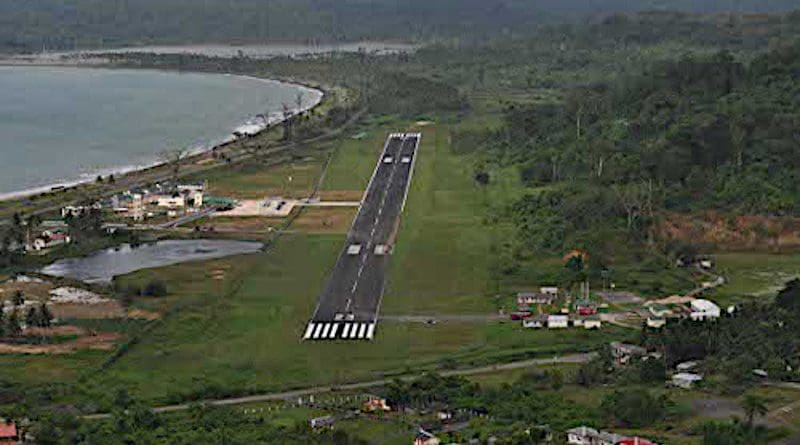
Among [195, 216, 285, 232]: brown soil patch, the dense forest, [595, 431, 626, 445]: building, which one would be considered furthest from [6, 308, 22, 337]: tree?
the dense forest

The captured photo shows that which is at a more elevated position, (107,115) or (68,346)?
(68,346)

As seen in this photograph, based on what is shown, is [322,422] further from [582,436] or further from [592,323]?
[592,323]

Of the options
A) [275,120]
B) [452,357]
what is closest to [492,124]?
[275,120]

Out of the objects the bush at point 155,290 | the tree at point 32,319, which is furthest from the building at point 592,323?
the tree at point 32,319

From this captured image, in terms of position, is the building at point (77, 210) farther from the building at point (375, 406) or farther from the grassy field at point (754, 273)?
the building at point (375, 406)

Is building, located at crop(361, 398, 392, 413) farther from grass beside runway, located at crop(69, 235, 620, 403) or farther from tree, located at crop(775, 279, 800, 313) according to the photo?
tree, located at crop(775, 279, 800, 313)

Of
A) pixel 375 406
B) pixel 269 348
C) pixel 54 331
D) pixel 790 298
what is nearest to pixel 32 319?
pixel 54 331
